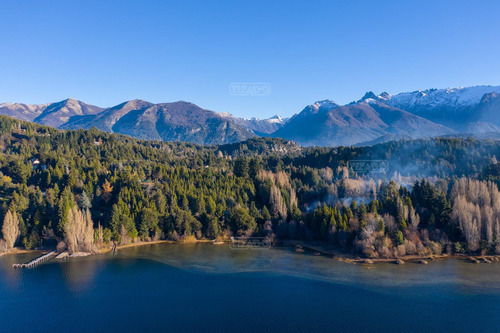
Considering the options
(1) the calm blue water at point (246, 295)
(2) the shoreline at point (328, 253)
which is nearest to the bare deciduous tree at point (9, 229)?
(2) the shoreline at point (328, 253)

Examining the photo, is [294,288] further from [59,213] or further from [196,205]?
[59,213]

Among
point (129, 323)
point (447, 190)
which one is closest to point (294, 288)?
point (129, 323)

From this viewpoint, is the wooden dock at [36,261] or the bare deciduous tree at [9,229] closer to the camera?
the wooden dock at [36,261]

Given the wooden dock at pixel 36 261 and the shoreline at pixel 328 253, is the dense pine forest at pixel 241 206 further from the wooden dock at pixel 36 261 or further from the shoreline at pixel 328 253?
the wooden dock at pixel 36 261

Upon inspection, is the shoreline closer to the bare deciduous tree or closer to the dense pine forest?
the dense pine forest

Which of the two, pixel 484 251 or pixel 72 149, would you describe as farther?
pixel 72 149

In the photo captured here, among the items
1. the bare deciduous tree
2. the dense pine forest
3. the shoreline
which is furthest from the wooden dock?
the bare deciduous tree
